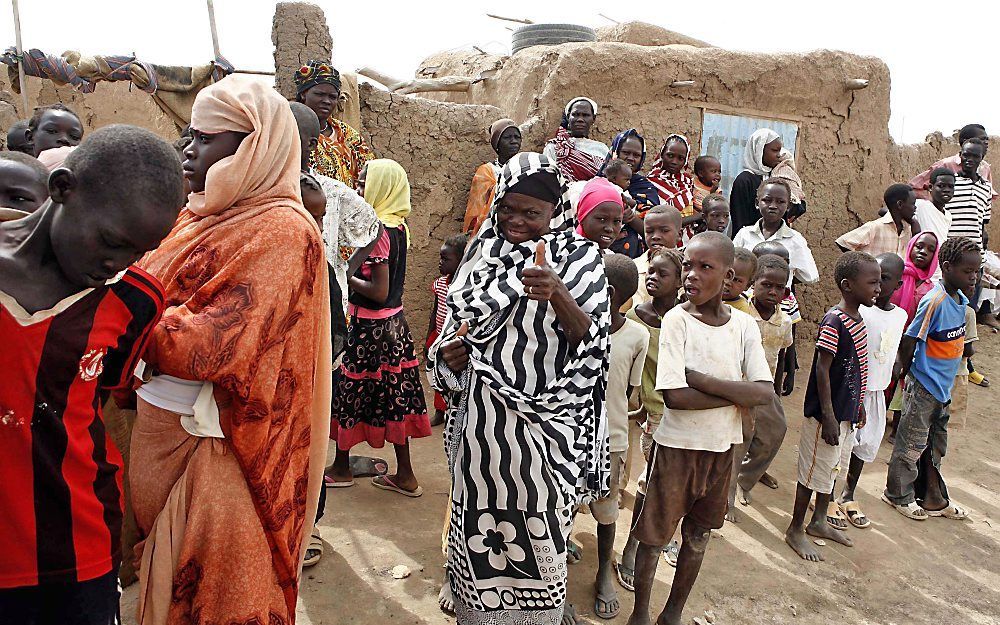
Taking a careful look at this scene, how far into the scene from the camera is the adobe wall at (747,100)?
6566 mm

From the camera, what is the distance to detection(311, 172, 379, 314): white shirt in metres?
3.36

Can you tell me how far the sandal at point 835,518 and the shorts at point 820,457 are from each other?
0.39 meters

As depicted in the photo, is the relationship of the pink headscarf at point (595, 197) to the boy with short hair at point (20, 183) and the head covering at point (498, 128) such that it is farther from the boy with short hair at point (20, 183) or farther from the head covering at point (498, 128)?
the head covering at point (498, 128)

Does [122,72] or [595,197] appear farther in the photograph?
[122,72]

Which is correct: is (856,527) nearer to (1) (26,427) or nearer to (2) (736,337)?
(2) (736,337)

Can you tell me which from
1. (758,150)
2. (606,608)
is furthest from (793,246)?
(606,608)

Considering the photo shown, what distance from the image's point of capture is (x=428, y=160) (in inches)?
→ 236

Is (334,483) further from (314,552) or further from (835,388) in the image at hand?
(835,388)

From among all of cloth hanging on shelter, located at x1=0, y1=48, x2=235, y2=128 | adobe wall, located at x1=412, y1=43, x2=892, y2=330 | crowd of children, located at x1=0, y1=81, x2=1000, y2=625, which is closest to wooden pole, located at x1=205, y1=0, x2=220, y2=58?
cloth hanging on shelter, located at x1=0, y1=48, x2=235, y2=128

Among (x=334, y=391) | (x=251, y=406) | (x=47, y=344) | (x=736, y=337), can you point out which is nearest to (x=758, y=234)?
(x=736, y=337)

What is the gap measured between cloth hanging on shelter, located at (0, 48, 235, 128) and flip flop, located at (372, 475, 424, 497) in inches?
115

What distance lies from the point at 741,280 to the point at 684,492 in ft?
4.71

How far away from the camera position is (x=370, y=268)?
377 centimetres

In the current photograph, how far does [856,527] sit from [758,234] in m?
2.31
